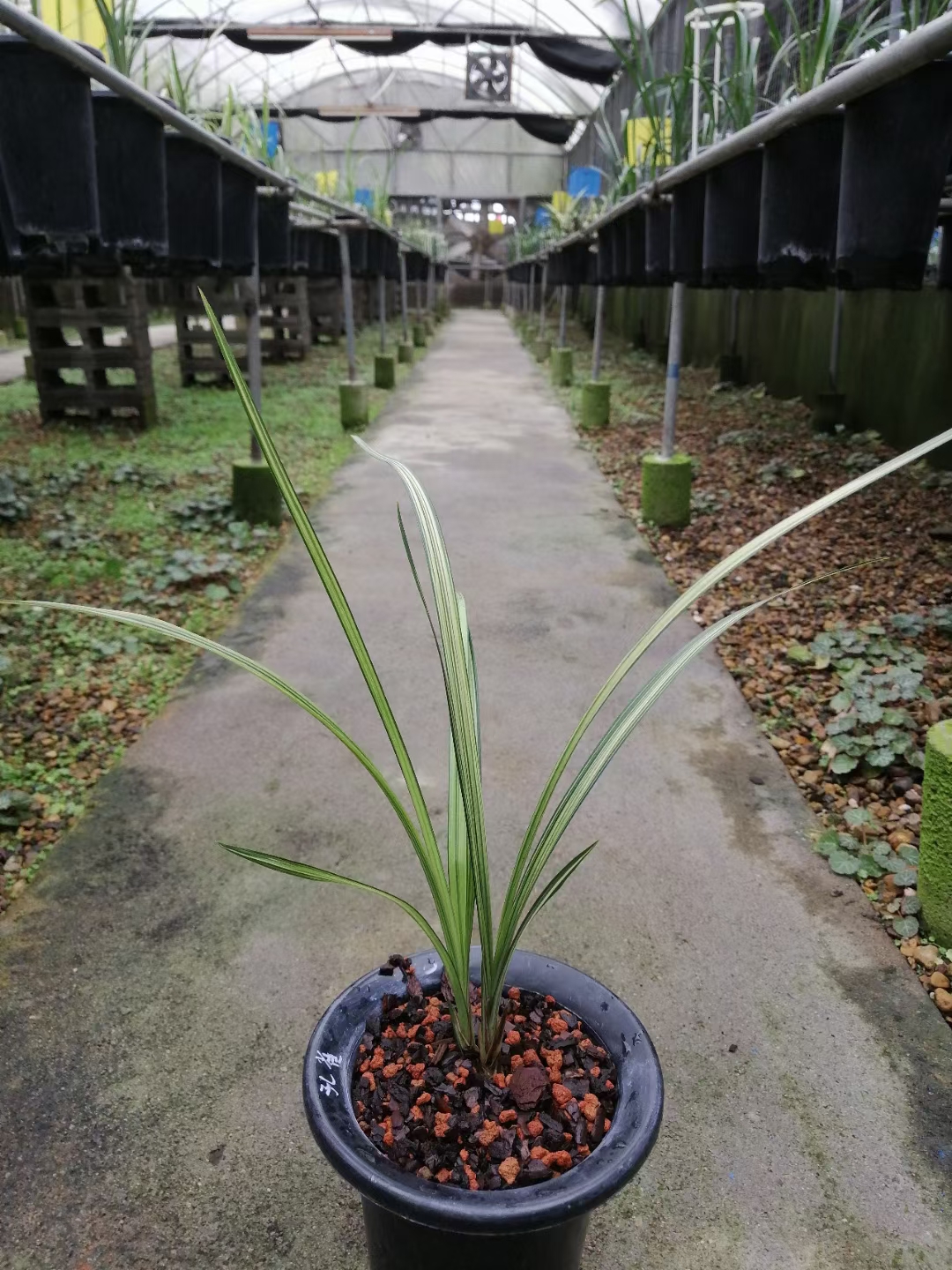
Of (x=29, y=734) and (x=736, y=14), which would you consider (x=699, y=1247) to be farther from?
(x=736, y=14)

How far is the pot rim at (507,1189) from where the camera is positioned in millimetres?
862

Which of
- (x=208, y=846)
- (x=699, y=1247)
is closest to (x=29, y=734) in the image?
(x=208, y=846)

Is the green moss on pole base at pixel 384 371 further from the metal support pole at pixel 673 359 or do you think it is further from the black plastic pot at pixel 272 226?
the metal support pole at pixel 673 359

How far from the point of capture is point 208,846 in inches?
81.2

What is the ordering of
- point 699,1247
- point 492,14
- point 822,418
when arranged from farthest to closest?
1. point 492,14
2. point 822,418
3. point 699,1247

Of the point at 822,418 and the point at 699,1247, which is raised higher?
the point at 822,418

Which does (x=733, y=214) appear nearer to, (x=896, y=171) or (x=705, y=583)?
(x=896, y=171)

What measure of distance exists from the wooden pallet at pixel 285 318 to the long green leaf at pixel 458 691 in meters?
8.91

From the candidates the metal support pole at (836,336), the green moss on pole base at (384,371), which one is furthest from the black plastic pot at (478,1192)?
the green moss on pole base at (384,371)

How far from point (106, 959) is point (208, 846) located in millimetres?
378

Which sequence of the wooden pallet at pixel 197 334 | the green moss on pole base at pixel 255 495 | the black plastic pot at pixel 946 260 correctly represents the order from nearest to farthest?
the black plastic pot at pixel 946 260 → the green moss on pole base at pixel 255 495 → the wooden pallet at pixel 197 334

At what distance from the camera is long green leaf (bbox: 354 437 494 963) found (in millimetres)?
923

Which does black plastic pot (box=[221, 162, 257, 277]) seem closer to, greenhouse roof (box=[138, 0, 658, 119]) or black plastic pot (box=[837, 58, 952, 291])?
black plastic pot (box=[837, 58, 952, 291])

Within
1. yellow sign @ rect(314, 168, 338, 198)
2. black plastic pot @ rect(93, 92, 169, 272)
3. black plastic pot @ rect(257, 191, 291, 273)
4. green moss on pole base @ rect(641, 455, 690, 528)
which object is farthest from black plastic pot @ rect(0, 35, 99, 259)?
yellow sign @ rect(314, 168, 338, 198)
